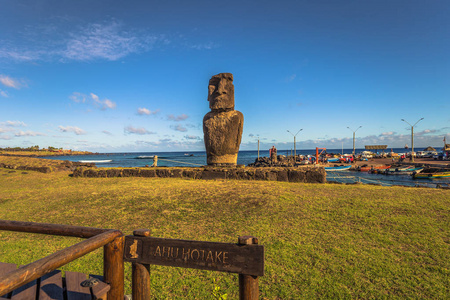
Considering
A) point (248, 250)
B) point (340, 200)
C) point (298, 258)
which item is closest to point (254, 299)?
point (248, 250)

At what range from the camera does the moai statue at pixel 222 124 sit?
36.8ft

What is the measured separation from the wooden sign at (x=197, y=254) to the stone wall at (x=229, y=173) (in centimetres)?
802

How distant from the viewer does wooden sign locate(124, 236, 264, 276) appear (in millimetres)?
2092

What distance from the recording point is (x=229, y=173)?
1048 cm

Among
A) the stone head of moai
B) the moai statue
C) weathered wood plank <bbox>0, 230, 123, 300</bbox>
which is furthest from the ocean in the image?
weathered wood plank <bbox>0, 230, 123, 300</bbox>

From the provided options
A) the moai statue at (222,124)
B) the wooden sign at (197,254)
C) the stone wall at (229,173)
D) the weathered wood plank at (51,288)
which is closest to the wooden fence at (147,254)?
the wooden sign at (197,254)

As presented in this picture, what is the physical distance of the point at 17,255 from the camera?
446cm

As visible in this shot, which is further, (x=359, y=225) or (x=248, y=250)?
(x=359, y=225)

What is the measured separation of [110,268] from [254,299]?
1.35 m

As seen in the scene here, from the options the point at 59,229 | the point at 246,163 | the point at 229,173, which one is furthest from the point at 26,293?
the point at 246,163

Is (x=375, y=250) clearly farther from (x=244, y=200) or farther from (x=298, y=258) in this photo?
(x=244, y=200)

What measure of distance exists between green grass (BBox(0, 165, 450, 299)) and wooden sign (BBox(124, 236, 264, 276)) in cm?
134

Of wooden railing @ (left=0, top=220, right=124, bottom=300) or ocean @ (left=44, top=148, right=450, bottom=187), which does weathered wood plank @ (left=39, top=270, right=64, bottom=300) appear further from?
ocean @ (left=44, top=148, right=450, bottom=187)

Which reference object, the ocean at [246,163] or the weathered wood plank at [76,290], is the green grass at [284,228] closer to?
the weathered wood plank at [76,290]
